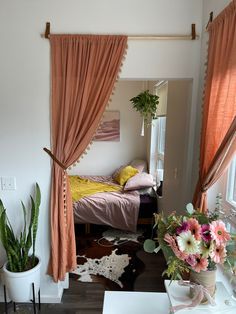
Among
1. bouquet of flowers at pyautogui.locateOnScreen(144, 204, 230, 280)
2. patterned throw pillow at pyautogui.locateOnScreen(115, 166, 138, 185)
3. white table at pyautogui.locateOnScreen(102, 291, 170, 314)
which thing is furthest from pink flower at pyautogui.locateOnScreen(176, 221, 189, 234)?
patterned throw pillow at pyautogui.locateOnScreen(115, 166, 138, 185)

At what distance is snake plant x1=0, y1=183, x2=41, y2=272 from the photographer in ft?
6.62

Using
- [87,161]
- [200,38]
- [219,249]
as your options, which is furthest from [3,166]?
[87,161]

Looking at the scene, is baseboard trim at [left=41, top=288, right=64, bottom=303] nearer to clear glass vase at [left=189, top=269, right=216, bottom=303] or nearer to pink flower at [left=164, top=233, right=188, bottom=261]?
clear glass vase at [left=189, top=269, right=216, bottom=303]

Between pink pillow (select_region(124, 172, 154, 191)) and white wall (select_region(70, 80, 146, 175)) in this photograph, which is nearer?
pink pillow (select_region(124, 172, 154, 191))

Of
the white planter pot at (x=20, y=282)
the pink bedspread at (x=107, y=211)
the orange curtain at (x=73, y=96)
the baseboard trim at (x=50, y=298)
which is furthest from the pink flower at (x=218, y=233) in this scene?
the pink bedspread at (x=107, y=211)

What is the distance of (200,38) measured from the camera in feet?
6.63

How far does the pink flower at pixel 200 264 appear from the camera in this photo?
3.14 ft

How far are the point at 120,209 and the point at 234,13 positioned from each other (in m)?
2.79

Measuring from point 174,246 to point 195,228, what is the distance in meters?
0.11

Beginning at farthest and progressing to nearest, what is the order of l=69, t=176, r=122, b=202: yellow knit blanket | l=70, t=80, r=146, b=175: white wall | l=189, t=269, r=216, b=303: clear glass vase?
l=70, t=80, r=146, b=175: white wall < l=69, t=176, r=122, b=202: yellow knit blanket < l=189, t=269, r=216, b=303: clear glass vase

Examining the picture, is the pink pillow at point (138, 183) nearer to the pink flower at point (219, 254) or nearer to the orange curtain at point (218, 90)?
the orange curtain at point (218, 90)

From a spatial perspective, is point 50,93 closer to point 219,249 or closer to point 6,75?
point 6,75

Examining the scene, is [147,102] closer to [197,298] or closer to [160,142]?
[160,142]

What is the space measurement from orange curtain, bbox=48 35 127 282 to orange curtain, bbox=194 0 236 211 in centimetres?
76
